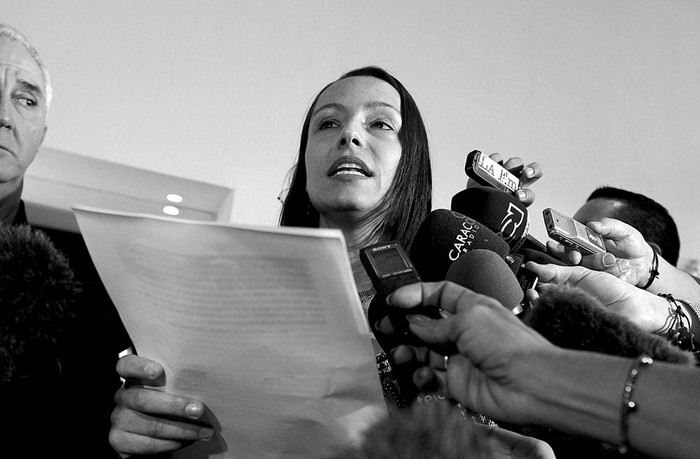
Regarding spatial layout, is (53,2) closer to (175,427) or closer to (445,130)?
(445,130)

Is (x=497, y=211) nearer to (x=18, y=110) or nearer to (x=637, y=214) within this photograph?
(x=18, y=110)

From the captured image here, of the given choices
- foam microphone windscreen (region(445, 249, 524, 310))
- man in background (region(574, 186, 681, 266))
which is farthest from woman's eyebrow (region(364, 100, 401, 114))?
man in background (region(574, 186, 681, 266))

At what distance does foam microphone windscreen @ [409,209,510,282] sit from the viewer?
0.77 meters

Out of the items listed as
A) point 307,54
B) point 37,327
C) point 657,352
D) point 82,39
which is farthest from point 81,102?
point 657,352

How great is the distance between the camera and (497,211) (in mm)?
882

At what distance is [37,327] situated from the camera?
2.23 ft

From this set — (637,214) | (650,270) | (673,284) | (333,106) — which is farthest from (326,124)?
(637,214)

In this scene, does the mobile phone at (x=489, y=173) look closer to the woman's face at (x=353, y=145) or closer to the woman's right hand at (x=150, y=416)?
the woman's face at (x=353, y=145)

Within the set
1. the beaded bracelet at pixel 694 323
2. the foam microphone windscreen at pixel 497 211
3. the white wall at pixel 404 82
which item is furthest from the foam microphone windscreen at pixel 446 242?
the white wall at pixel 404 82

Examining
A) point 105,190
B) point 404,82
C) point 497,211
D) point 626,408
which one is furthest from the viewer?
point 404,82

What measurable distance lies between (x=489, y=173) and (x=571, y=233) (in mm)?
200

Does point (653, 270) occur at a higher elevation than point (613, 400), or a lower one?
higher

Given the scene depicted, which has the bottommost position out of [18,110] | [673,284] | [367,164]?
[673,284]

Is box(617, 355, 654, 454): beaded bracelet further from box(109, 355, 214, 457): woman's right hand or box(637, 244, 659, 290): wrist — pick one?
box(637, 244, 659, 290): wrist
